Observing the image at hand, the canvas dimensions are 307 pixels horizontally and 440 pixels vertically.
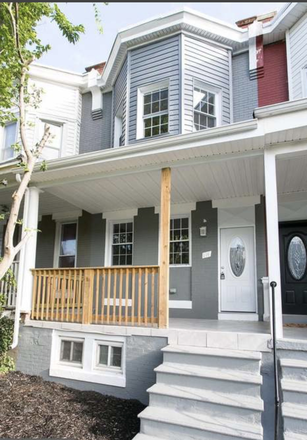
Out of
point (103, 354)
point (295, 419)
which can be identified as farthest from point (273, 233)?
point (103, 354)

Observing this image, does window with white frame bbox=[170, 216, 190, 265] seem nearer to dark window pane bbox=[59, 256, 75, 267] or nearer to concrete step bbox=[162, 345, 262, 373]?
dark window pane bbox=[59, 256, 75, 267]

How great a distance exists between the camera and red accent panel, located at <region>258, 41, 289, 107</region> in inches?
304

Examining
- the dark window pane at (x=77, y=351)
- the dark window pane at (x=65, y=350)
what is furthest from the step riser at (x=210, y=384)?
the dark window pane at (x=65, y=350)

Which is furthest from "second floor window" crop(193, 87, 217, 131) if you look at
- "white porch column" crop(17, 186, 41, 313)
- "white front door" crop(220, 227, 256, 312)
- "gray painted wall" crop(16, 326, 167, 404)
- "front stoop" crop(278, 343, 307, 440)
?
"front stoop" crop(278, 343, 307, 440)

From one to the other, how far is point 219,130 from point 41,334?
4.21 m

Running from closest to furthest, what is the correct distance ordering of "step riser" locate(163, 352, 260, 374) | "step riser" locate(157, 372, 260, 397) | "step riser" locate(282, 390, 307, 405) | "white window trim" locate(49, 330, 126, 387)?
"step riser" locate(282, 390, 307, 405), "step riser" locate(157, 372, 260, 397), "step riser" locate(163, 352, 260, 374), "white window trim" locate(49, 330, 126, 387)

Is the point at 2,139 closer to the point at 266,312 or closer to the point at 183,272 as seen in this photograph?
the point at 183,272


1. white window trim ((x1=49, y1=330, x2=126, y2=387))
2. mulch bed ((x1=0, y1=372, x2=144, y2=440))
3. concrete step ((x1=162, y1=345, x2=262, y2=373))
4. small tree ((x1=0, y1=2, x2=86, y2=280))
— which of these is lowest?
mulch bed ((x1=0, y1=372, x2=144, y2=440))

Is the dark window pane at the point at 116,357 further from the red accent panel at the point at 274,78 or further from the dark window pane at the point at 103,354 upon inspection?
the red accent panel at the point at 274,78

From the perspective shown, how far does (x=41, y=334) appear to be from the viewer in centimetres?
562

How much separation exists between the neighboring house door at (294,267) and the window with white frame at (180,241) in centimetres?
190

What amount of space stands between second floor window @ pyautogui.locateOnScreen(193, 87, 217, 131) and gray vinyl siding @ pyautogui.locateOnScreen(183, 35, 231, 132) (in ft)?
0.59

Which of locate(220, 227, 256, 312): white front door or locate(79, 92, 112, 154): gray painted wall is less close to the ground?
locate(79, 92, 112, 154): gray painted wall

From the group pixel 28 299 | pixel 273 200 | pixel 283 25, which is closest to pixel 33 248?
pixel 28 299
